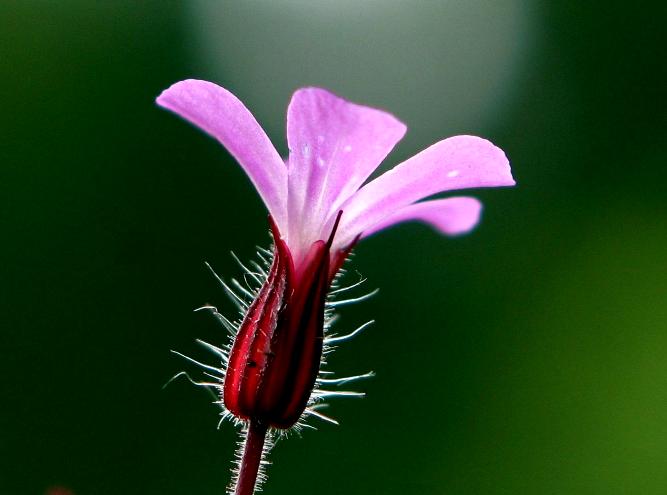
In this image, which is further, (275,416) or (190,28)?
(190,28)

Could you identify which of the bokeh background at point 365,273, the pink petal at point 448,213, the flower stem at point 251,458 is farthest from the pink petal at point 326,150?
the bokeh background at point 365,273

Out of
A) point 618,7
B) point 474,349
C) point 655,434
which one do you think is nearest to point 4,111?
point 474,349

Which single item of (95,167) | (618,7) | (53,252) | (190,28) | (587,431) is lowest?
(587,431)

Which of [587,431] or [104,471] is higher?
[587,431]

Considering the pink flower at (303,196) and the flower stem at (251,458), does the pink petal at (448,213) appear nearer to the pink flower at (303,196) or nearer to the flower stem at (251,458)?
the pink flower at (303,196)

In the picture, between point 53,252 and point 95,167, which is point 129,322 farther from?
point 95,167

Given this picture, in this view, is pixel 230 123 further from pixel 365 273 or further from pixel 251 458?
pixel 365 273
